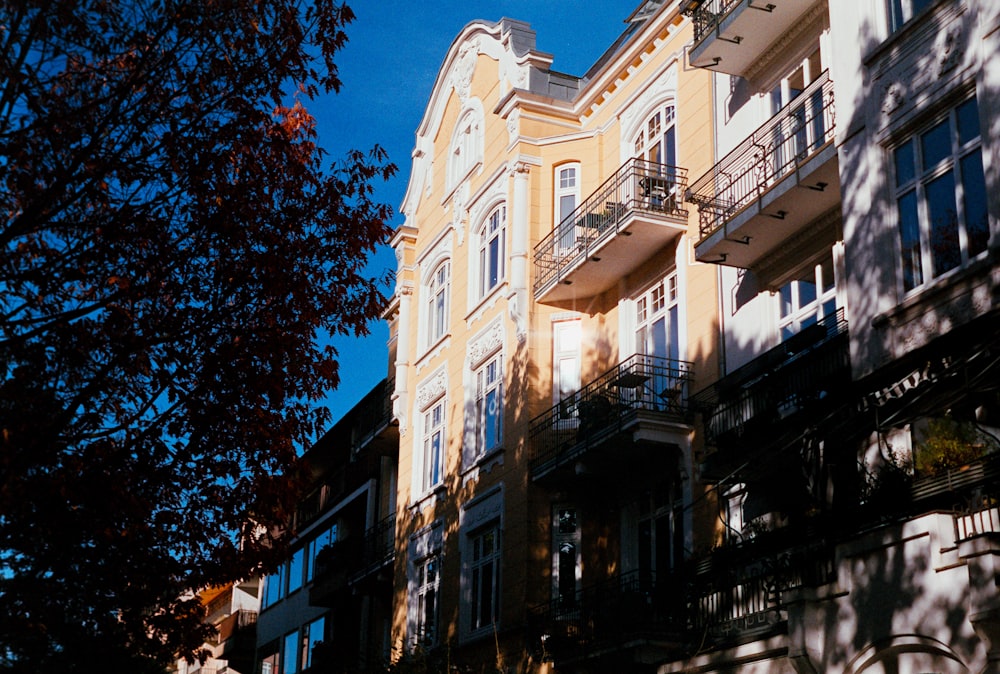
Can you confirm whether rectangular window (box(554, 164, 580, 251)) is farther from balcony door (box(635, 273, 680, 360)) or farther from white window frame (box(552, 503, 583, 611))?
white window frame (box(552, 503, 583, 611))

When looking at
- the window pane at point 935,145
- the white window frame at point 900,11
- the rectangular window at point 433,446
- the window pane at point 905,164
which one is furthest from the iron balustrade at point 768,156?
the rectangular window at point 433,446

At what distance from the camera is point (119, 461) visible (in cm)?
1245

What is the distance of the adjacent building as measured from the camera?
570 inches

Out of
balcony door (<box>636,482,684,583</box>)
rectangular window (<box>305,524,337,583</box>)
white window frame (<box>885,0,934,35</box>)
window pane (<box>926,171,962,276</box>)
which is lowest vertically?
balcony door (<box>636,482,684,583</box>)

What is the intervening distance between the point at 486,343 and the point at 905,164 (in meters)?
13.6

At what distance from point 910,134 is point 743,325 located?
5518 millimetres

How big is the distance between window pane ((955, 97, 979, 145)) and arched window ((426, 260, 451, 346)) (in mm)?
17765

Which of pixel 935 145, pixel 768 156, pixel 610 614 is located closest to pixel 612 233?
pixel 768 156

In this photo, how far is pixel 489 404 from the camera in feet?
93.0

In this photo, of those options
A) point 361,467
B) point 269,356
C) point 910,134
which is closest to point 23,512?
point 269,356

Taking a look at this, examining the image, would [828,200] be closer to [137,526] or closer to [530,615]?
[530,615]

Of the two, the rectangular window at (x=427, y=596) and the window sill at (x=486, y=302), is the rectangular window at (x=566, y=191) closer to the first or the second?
the window sill at (x=486, y=302)

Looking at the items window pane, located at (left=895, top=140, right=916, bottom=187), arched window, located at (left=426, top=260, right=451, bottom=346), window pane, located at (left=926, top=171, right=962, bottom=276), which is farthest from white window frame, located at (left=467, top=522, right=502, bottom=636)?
window pane, located at (left=926, top=171, right=962, bottom=276)

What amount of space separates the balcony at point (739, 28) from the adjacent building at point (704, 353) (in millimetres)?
54
